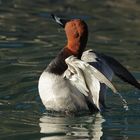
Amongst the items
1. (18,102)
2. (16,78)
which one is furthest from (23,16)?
(18,102)

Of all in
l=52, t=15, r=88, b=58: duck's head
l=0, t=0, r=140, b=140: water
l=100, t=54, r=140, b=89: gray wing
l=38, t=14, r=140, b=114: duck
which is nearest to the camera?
l=0, t=0, r=140, b=140: water

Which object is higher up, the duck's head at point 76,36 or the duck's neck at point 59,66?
the duck's head at point 76,36

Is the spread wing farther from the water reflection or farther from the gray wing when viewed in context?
the gray wing

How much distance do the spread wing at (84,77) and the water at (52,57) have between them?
32 centimetres

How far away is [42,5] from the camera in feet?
59.9

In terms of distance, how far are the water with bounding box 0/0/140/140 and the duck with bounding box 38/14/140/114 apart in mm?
188

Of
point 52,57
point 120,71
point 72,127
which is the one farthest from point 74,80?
point 52,57

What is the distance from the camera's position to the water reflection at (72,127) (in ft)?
30.0

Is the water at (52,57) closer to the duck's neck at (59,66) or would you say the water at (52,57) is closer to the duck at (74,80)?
the duck at (74,80)

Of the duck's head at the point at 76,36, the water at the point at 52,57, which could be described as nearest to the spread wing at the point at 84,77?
the water at the point at 52,57

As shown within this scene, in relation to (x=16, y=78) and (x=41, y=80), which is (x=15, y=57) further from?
(x=41, y=80)

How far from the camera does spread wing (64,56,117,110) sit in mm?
9594

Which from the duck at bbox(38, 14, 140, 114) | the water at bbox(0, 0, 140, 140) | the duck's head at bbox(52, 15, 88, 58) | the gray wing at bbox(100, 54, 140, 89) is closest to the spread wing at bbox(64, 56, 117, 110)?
the duck at bbox(38, 14, 140, 114)

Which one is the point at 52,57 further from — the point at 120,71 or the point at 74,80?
the point at 74,80
